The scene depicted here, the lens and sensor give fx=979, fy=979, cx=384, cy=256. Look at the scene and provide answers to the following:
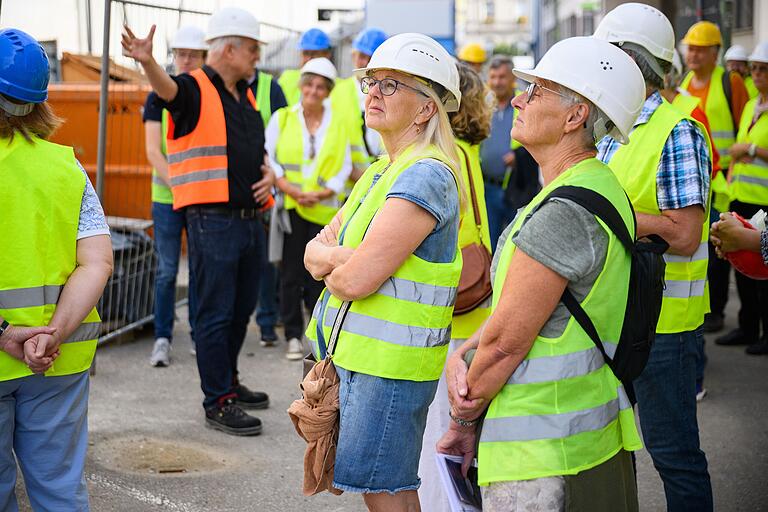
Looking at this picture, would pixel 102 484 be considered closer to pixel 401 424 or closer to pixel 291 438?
pixel 291 438

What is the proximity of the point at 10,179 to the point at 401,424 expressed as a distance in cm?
143

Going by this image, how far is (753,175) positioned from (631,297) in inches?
197

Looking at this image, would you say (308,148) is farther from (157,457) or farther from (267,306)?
(157,457)

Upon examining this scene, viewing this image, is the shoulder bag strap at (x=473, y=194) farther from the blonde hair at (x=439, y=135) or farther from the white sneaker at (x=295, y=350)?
the white sneaker at (x=295, y=350)

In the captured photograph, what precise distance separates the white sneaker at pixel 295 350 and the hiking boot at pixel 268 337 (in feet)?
0.98

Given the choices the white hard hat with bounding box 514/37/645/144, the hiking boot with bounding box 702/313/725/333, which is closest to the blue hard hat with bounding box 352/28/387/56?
the hiking boot with bounding box 702/313/725/333

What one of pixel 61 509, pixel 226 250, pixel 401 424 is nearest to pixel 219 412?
pixel 226 250

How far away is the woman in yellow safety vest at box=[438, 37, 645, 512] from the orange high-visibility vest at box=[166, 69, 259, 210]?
9.52ft

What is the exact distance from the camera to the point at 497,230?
8758mm

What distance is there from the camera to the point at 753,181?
709cm

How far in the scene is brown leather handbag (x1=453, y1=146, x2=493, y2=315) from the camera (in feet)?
13.1

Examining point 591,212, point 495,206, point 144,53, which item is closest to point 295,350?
point 495,206

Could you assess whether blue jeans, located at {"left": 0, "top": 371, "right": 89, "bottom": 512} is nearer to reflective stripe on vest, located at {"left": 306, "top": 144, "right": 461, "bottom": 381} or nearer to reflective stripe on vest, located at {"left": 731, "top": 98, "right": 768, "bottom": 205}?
reflective stripe on vest, located at {"left": 306, "top": 144, "right": 461, "bottom": 381}

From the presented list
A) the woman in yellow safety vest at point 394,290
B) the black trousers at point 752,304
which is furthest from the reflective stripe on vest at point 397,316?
the black trousers at point 752,304
